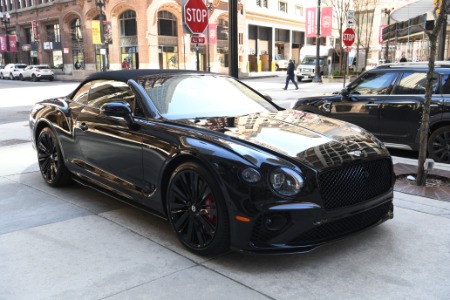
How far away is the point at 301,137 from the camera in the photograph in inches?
152

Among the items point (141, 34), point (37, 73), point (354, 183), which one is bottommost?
point (354, 183)

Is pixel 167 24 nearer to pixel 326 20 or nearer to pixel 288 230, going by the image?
pixel 326 20

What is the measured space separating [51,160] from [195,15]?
196 inches

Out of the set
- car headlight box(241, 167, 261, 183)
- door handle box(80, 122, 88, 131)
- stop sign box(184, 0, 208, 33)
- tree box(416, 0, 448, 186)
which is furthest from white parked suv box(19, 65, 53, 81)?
car headlight box(241, 167, 261, 183)

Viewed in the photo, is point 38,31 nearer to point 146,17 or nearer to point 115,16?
point 115,16

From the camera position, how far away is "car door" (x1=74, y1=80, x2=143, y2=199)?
4395 millimetres

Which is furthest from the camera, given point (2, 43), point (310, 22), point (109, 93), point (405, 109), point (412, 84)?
point (2, 43)

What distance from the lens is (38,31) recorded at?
2180 inches

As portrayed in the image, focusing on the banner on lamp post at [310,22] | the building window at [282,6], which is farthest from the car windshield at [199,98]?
the building window at [282,6]

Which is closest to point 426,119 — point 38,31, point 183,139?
point 183,139

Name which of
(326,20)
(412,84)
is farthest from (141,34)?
(412,84)

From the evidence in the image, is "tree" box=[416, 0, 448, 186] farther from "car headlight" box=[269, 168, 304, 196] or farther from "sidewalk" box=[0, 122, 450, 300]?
"car headlight" box=[269, 168, 304, 196]

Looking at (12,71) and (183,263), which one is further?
(12,71)

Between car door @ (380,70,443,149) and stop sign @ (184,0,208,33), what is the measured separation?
4312mm
